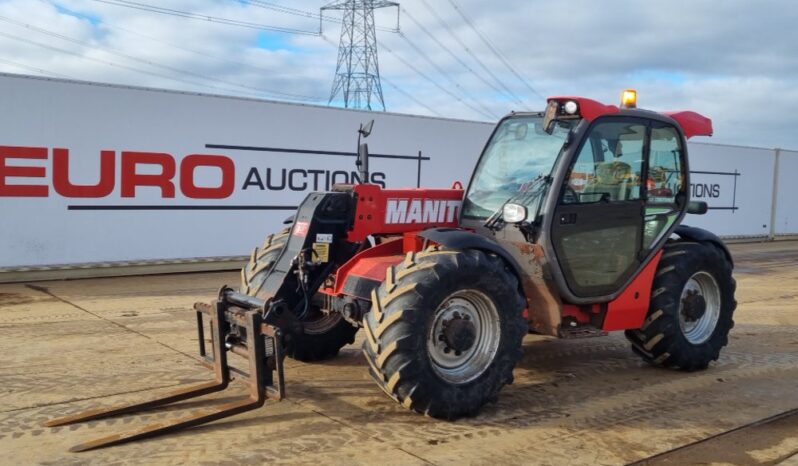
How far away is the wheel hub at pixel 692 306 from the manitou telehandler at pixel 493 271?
0.7 inches

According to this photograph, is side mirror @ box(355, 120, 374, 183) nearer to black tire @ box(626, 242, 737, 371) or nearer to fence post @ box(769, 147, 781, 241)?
black tire @ box(626, 242, 737, 371)

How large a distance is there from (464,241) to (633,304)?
1.87 meters

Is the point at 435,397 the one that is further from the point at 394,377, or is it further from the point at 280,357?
the point at 280,357

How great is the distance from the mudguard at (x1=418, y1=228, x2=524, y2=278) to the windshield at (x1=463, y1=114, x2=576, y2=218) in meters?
0.64

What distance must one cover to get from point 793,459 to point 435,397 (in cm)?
209

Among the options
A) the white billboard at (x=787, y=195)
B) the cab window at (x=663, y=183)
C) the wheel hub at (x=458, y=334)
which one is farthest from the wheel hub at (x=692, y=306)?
the white billboard at (x=787, y=195)

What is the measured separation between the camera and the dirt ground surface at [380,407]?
4.13m

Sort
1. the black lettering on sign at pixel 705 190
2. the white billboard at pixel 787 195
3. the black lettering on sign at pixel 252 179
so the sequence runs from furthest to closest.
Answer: the white billboard at pixel 787 195, the black lettering on sign at pixel 705 190, the black lettering on sign at pixel 252 179

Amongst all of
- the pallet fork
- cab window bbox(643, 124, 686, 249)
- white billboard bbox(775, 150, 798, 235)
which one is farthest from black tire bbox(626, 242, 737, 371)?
white billboard bbox(775, 150, 798, 235)

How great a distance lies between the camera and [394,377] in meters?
4.42

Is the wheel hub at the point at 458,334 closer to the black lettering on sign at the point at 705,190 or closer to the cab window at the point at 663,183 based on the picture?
the cab window at the point at 663,183

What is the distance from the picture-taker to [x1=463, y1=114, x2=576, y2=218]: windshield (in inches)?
219

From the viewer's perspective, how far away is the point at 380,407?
4.92m

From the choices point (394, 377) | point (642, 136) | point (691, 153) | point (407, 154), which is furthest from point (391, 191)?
point (691, 153)
